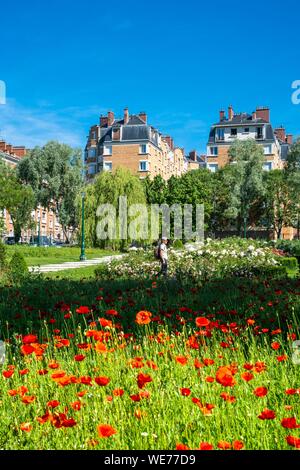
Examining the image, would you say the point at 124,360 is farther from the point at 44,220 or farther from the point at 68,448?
the point at 44,220

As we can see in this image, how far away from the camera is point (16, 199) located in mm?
42469

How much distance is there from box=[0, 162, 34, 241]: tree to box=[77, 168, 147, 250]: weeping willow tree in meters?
5.60

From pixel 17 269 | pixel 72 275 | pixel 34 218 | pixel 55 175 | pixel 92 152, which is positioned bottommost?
pixel 72 275

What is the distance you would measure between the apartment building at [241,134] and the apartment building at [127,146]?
25.4ft

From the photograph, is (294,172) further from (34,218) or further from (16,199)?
(34,218)

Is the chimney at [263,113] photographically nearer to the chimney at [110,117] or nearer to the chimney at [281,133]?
the chimney at [281,133]

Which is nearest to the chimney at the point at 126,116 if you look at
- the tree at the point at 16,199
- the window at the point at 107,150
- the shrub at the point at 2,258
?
the window at the point at 107,150

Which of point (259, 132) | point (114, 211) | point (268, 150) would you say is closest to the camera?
point (114, 211)

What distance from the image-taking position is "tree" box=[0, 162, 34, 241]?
4119 cm

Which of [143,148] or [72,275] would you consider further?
[143,148]

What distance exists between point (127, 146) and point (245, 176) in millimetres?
21397

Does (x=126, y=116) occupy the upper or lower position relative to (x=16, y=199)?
upper

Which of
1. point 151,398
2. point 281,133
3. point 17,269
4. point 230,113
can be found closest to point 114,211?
point 17,269
